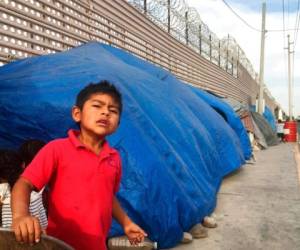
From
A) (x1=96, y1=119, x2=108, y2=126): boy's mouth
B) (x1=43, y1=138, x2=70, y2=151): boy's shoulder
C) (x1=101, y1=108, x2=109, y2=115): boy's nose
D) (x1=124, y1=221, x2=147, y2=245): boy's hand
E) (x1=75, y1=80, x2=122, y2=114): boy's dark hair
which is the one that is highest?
(x1=75, y1=80, x2=122, y2=114): boy's dark hair

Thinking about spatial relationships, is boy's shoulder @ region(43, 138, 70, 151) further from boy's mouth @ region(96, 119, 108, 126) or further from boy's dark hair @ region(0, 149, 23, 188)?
boy's dark hair @ region(0, 149, 23, 188)

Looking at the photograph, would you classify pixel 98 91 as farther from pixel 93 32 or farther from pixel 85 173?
pixel 93 32

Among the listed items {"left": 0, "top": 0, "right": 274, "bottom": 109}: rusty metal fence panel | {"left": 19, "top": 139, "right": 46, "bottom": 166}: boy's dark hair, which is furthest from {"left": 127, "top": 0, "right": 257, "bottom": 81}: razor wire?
{"left": 19, "top": 139, "right": 46, "bottom": 166}: boy's dark hair

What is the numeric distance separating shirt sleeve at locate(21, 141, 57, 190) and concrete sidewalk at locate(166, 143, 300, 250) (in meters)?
2.18

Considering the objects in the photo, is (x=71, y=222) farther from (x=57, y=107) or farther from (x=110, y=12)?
(x=110, y=12)

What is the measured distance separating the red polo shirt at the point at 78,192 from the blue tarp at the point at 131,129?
142 cm

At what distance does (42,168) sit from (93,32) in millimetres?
5921

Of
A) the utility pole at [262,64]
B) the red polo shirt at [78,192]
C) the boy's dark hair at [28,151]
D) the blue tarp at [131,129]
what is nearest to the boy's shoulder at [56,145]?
the red polo shirt at [78,192]

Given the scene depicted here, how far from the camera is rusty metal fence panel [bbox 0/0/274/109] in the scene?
485 cm

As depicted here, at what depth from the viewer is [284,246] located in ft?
12.4

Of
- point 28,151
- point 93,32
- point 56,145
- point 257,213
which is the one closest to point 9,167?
point 28,151

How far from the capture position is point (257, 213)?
489 centimetres

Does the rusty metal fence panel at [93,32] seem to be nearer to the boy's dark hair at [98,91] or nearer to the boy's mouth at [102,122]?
the boy's dark hair at [98,91]

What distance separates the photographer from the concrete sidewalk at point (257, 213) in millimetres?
3832
